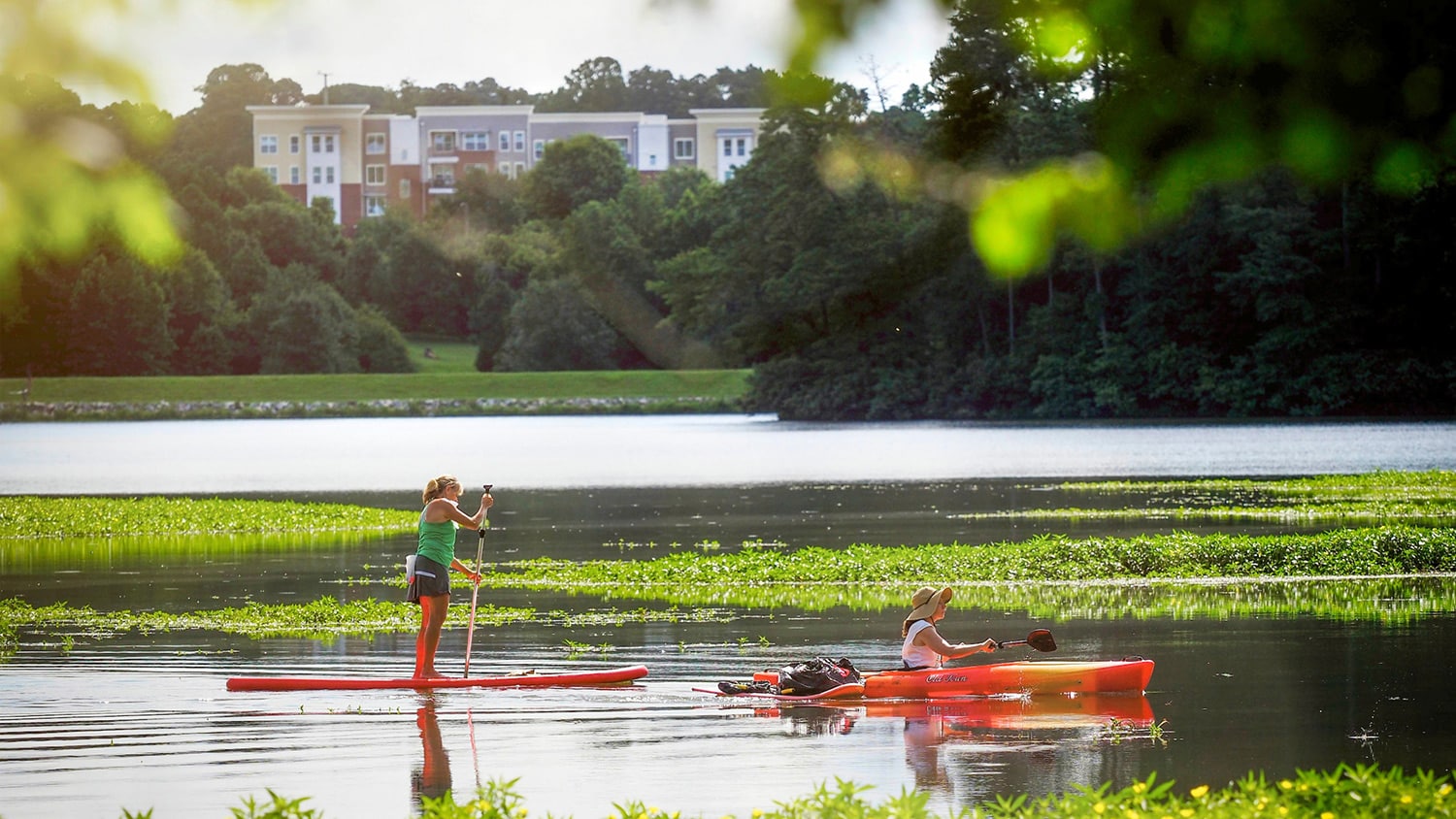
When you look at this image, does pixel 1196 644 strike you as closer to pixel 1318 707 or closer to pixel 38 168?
pixel 1318 707

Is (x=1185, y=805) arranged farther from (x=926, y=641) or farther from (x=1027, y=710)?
(x=926, y=641)

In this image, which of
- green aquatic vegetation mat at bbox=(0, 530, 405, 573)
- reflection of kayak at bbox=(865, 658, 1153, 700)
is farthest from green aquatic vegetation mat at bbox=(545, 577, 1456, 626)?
green aquatic vegetation mat at bbox=(0, 530, 405, 573)

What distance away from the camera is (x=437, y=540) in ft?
49.8

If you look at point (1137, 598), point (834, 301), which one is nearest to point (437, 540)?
point (1137, 598)

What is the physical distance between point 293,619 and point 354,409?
97378mm

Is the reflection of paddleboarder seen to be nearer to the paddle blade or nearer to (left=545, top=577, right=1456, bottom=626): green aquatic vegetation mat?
the paddle blade

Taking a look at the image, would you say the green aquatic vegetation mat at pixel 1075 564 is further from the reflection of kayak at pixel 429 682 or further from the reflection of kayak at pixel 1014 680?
the reflection of kayak at pixel 1014 680

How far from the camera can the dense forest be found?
8694 cm

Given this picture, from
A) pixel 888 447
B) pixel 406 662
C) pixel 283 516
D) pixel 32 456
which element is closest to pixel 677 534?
pixel 283 516

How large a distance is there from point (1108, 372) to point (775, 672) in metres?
83.8

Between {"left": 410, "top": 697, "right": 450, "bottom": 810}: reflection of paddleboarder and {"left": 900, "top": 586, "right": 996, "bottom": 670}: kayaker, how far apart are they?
3759 mm

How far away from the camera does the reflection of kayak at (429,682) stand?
1449cm

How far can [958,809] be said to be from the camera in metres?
9.71

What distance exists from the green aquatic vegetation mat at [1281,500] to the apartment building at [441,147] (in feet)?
428
